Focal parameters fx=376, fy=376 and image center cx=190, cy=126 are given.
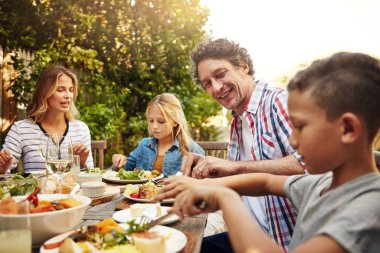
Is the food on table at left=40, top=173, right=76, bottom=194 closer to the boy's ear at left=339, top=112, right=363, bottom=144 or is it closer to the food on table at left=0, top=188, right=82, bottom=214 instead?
the food on table at left=0, top=188, right=82, bottom=214

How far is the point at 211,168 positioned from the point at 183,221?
0.44 metres

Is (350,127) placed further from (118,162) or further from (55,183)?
(118,162)

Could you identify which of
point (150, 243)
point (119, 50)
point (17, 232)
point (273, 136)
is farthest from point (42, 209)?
point (119, 50)

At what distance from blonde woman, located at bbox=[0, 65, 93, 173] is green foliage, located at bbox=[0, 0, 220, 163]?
187cm

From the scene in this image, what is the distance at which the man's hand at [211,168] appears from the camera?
198 cm

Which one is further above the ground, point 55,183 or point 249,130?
point 249,130

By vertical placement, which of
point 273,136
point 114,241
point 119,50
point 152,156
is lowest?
point 152,156

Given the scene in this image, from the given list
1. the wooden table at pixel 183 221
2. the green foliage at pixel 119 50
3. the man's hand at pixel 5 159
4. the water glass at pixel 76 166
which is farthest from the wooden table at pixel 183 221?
the green foliage at pixel 119 50

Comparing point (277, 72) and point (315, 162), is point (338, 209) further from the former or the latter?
point (277, 72)

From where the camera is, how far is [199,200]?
47.3 inches

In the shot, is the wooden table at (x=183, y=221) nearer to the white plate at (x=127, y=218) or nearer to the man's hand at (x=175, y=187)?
the white plate at (x=127, y=218)

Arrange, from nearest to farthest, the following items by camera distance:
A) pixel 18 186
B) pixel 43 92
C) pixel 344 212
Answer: pixel 344 212 < pixel 18 186 < pixel 43 92

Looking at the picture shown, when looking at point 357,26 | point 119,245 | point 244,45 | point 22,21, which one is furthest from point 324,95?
point 357,26

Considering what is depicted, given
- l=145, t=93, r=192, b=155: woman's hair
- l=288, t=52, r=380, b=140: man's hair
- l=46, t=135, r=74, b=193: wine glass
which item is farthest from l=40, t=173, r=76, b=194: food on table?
l=145, t=93, r=192, b=155: woman's hair
